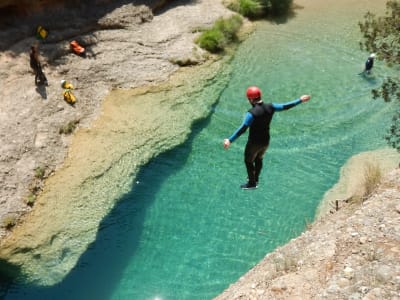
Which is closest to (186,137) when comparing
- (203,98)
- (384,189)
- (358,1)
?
(203,98)

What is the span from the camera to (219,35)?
23.1 metres

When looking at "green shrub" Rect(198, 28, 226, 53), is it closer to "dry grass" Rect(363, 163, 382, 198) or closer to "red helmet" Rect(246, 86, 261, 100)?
"dry grass" Rect(363, 163, 382, 198)

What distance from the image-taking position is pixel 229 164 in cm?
1727

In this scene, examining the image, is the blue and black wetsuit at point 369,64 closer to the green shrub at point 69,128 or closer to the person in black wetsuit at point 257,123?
the person in black wetsuit at point 257,123

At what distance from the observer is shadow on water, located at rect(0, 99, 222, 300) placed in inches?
546

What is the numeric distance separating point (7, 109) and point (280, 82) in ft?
35.0

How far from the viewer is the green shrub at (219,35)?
22.8 m

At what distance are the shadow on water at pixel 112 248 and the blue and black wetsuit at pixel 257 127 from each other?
4.99 meters

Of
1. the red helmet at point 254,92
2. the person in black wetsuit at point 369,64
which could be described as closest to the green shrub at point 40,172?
the red helmet at point 254,92

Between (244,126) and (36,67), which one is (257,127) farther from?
(36,67)

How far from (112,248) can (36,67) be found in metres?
7.91

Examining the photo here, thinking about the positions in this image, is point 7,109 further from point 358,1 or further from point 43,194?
point 358,1

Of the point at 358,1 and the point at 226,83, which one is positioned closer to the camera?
the point at 226,83

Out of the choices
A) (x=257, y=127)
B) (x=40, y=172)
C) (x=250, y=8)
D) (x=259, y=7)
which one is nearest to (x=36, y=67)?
(x=40, y=172)
